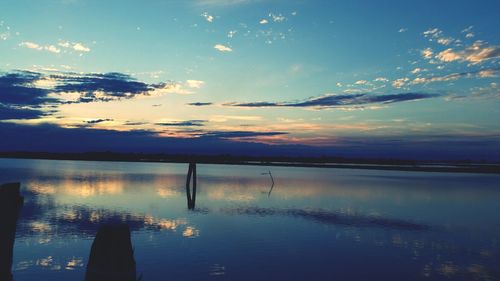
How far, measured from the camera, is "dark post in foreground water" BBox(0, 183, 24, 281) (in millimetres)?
6209

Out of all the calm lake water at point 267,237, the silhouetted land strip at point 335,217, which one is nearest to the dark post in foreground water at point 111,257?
the calm lake water at point 267,237

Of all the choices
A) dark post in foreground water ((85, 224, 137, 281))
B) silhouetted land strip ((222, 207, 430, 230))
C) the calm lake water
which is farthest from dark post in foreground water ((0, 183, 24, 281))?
silhouetted land strip ((222, 207, 430, 230))

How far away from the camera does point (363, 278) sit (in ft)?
46.3

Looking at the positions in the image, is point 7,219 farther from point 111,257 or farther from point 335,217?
point 335,217

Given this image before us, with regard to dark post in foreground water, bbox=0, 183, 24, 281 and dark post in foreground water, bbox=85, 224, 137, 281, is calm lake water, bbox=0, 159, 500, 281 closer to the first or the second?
dark post in foreground water, bbox=0, 183, 24, 281

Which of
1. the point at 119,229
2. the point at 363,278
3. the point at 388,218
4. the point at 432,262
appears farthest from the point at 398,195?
the point at 119,229

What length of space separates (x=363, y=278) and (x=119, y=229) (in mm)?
11968

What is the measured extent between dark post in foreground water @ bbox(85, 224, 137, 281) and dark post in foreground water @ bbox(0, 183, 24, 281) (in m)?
2.88

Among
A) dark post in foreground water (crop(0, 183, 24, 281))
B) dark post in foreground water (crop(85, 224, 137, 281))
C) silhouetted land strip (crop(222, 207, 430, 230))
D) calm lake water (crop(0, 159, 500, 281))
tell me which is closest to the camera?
dark post in foreground water (crop(85, 224, 137, 281))

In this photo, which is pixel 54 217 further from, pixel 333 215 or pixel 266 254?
pixel 333 215

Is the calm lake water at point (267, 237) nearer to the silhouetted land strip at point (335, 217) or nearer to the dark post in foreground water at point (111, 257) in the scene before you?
the silhouetted land strip at point (335, 217)

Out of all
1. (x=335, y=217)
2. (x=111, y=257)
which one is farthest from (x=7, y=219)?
(x=335, y=217)

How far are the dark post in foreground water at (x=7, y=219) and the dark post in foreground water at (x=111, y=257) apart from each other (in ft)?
9.46

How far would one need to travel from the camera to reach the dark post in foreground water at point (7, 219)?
6.21 meters
